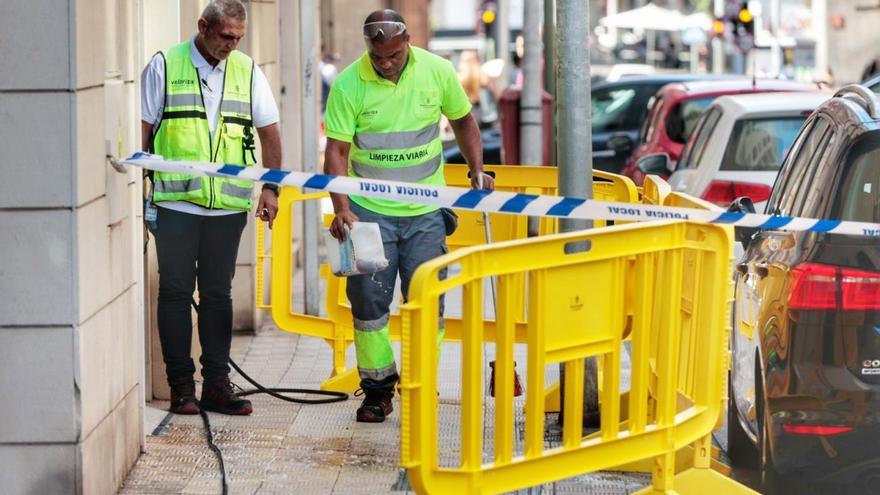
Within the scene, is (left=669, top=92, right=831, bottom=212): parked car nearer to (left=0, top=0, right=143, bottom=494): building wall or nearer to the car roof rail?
the car roof rail

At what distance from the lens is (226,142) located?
25.4ft

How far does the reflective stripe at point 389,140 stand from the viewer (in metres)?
7.71

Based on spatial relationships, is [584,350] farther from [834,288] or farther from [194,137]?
[194,137]

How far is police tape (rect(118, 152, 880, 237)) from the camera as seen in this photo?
650 cm

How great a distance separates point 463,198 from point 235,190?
149 centimetres

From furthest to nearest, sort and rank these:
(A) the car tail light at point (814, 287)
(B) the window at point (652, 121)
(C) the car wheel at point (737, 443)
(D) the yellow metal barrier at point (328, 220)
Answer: (B) the window at point (652, 121) → (D) the yellow metal barrier at point (328, 220) → (C) the car wheel at point (737, 443) → (A) the car tail light at point (814, 287)

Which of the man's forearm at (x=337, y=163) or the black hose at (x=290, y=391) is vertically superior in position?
the man's forearm at (x=337, y=163)

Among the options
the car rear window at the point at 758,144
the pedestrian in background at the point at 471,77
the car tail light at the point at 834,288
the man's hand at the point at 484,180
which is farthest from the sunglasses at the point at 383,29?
the pedestrian in background at the point at 471,77

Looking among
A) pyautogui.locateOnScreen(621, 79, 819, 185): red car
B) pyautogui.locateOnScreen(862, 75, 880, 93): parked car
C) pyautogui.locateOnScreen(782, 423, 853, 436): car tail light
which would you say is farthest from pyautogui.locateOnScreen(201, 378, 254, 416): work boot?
pyautogui.locateOnScreen(621, 79, 819, 185): red car

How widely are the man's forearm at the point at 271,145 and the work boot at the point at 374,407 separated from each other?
3.65ft

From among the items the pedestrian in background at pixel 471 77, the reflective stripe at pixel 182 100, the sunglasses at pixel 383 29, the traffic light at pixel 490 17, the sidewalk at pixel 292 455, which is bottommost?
the sidewalk at pixel 292 455

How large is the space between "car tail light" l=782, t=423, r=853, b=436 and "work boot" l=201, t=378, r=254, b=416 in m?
2.93

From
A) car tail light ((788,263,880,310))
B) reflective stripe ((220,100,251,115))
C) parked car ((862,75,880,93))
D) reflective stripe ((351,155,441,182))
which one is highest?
parked car ((862,75,880,93))

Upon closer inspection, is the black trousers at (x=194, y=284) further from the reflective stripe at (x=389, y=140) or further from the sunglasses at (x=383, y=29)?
the sunglasses at (x=383, y=29)
